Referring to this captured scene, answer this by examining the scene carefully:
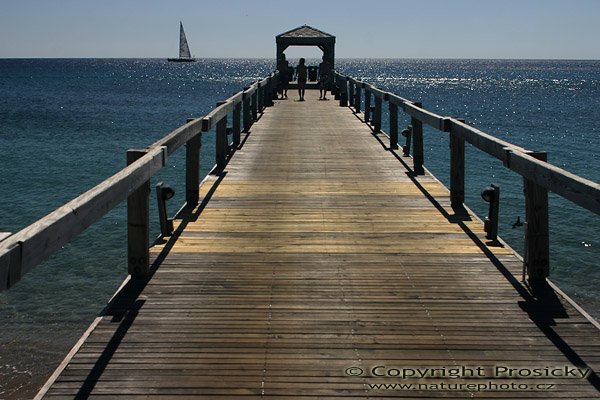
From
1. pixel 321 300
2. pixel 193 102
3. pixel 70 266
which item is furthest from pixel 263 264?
pixel 193 102

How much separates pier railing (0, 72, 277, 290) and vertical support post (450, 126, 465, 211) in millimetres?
3232

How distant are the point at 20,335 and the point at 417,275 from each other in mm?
8295

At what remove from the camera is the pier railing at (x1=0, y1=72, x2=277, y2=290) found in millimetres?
3410

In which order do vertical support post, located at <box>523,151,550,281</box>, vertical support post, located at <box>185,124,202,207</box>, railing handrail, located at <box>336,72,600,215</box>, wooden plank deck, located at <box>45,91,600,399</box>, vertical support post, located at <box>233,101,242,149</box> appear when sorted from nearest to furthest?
wooden plank deck, located at <box>45,91,600,399</box>
railing handrail, located at <box>336,72,600,215</box>
vertical support post, located at <box>523,151,550,281</box>
vertical support post, located at <box>185,124,202,207</box>
vertical support post, located at <box>233,101,242,149</box>

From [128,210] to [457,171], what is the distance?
4431 mm

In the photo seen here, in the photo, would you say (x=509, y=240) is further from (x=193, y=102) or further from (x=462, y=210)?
(x=193, y=102)

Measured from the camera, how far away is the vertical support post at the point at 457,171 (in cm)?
878

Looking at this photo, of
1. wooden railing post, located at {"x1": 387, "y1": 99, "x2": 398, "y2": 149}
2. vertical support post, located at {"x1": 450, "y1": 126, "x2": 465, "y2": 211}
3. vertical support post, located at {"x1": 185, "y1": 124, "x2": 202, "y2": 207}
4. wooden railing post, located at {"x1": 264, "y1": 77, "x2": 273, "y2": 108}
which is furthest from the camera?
wooden railing post, located at {"x1": 264, "y1": 77, "x2": 273, "y2": 108}

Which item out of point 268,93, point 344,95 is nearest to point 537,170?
point 268,93

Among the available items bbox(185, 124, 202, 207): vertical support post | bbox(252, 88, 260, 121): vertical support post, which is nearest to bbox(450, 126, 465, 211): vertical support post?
bbox(185, 124, 202, 207): vertical support post

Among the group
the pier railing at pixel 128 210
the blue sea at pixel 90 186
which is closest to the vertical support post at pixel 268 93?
the blue sea at pixel 90 186

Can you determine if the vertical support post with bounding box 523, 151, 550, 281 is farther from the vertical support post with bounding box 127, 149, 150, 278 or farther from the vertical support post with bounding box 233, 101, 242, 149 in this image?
the vertical support post with bounding box 233, 101, 242, 149

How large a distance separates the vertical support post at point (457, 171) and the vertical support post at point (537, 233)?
2.69 m

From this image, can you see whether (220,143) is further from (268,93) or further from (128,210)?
(268,93)
